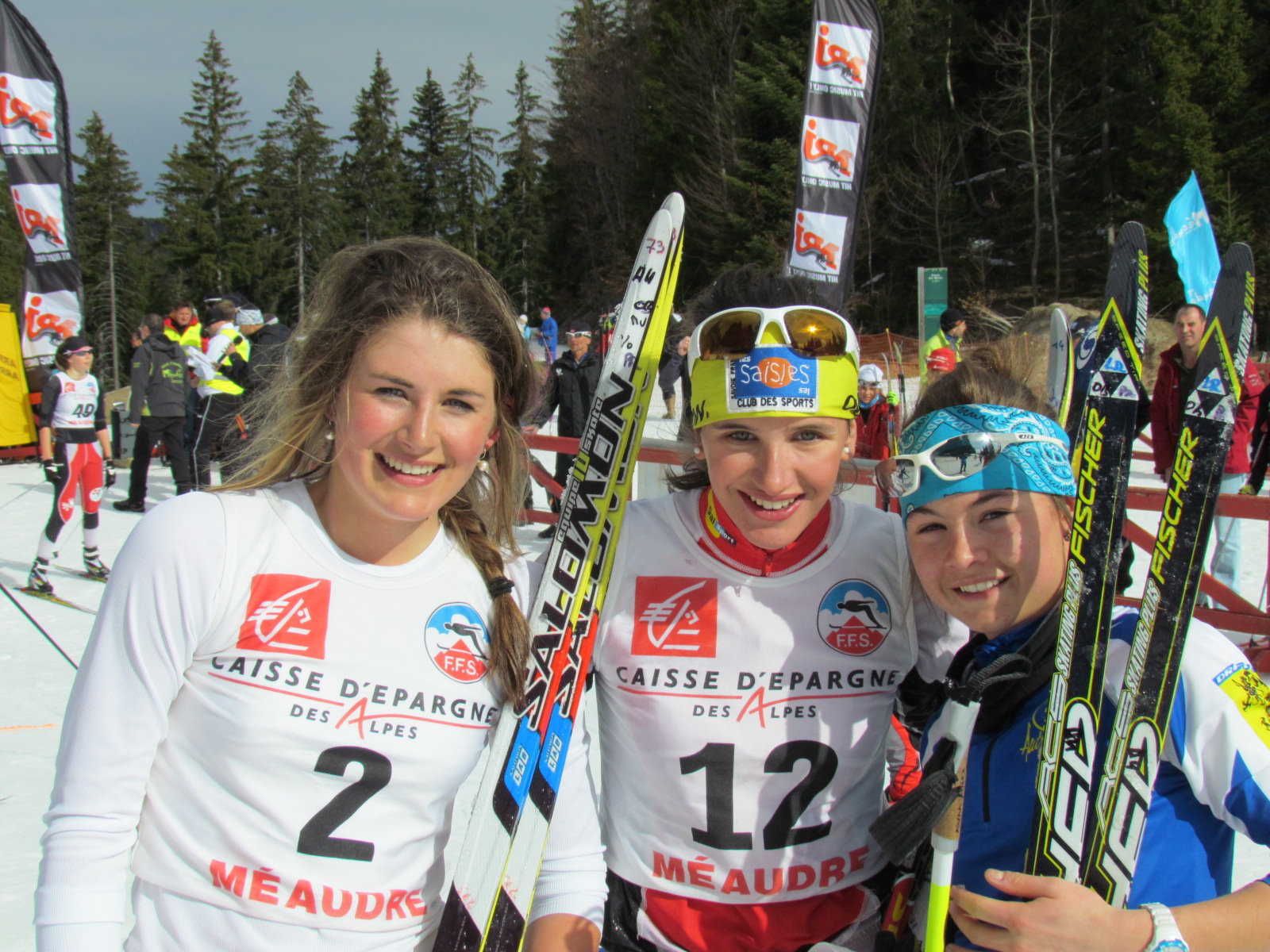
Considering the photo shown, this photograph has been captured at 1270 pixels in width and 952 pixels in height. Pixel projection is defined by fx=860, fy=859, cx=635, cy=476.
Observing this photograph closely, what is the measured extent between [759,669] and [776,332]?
27.6 inches

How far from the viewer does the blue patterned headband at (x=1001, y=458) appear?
1617 millimetres

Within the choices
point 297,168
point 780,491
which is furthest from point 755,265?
point 297,168

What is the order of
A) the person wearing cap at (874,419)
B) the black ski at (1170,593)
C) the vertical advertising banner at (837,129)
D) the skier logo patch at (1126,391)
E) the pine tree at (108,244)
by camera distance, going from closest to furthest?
the black ski at (1170,593)
the skier logo patch at (1126,391)
the vertical advertising banner at (837,129)
the person wearing cap at (874,419)
the pine tree at (108,244)

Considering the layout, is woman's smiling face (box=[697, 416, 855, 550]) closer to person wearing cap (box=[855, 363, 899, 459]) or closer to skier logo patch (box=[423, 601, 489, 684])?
skier logo patch (box=[423, 601, 489, 684])

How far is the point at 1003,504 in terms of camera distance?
1.61 m

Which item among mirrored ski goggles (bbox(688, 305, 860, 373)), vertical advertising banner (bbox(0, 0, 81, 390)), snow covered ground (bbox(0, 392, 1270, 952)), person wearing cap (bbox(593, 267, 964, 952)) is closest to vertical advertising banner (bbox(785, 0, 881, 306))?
snow covered ground (bbox(0, 392, 1270, 952))

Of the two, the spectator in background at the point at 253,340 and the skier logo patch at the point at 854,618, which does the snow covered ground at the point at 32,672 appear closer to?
the skier logo patch at the point at 854,618

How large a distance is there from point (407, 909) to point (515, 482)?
881mm

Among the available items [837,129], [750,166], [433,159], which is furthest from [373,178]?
[837,129]

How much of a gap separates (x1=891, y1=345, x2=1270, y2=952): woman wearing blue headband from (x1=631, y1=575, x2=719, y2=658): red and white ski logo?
0.42 metres

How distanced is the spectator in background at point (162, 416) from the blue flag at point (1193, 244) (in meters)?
9.17

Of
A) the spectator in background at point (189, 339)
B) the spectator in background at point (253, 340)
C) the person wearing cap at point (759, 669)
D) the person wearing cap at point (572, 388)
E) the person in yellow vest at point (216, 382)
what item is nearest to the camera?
the person wearing cap at point (759, 669)

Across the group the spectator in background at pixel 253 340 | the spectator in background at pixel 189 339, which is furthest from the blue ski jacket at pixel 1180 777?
the spectator in background at pixel 189 339

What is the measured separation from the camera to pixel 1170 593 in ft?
5.28
